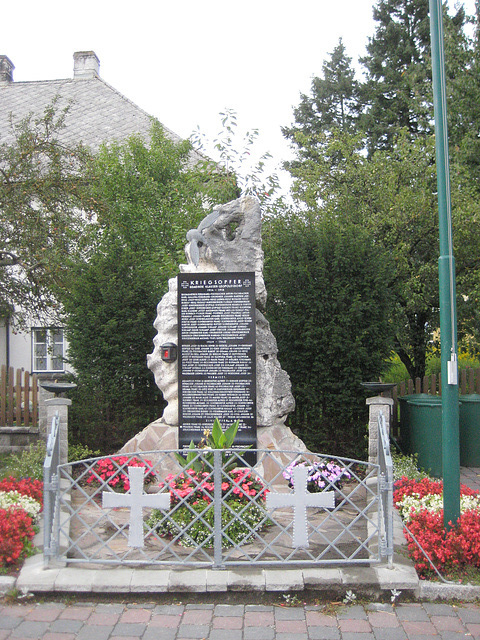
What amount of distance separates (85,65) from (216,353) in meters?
18.6

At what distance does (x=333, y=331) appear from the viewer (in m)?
8.16

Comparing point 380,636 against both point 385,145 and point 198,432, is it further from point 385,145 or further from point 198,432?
point 385,145

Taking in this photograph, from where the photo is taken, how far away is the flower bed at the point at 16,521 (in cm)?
466

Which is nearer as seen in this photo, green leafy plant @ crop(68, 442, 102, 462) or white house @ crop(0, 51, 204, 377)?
green leafy plant @ crop(68, 442, 102, 462)

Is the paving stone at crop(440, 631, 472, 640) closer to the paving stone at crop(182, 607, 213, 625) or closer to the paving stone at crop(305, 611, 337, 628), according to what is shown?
the paving stone at crop(305, 611, 337, 628)

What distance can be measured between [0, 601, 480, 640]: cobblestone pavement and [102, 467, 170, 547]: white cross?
50 cm

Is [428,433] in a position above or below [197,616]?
above

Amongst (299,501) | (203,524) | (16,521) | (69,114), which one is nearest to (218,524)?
(203,524)

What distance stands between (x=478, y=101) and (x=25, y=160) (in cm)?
862

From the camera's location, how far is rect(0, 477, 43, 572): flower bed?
15.3ft

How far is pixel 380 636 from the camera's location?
12.4 feet

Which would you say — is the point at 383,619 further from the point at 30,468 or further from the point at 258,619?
the point at 30,468

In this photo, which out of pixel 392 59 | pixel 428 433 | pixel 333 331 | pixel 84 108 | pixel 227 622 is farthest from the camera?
pixel 392 59

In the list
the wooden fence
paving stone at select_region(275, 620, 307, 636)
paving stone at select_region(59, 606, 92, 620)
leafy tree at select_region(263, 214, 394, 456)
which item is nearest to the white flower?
paving stone at select_region(59, 606, 92, 620)
